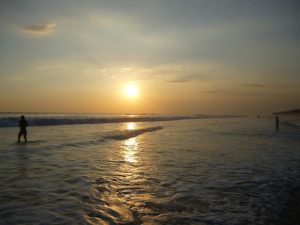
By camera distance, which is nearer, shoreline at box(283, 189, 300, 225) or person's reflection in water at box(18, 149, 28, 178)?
shoreline at box(283, 189, 300, 225)

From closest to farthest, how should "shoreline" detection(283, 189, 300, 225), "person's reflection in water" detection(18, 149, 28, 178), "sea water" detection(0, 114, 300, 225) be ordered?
"shoreline" detection(283, 189, 300, 225) → "sea water" detection(0, 114, 300, 225) → "person's reflection in water" detection(18, 149, 28, 178)

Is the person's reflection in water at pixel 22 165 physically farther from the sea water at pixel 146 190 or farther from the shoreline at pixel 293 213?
the shoreline at pixel 293 213

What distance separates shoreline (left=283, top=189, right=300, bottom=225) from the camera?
6287mm

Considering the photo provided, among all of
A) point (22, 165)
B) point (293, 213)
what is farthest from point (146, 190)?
point (22, 165)

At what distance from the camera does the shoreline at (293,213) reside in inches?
248

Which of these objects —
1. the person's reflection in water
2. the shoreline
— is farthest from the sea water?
the shoreline

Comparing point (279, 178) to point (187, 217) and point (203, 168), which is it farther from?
point (187, 217)

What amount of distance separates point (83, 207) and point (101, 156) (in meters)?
8.82

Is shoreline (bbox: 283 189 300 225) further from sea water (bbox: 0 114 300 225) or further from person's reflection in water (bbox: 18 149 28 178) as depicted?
person's reflection in water (bbox: 18 149 28 178)

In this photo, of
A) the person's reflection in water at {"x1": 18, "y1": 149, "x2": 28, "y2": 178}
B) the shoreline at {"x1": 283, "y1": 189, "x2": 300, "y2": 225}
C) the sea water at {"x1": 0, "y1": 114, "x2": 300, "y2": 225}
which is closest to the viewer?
the shoreline at {"x1": 283, "y1": 189, "x2": 300, "y2": 225}

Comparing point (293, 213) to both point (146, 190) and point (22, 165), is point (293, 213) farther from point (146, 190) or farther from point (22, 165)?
point (22, 165)

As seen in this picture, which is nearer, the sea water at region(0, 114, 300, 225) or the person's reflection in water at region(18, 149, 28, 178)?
the sea water at region(0, 114, 300, 225)

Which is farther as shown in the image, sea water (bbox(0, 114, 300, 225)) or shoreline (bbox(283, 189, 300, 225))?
sea water (bbox(0, 114, 300, 225))

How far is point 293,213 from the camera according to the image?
6824 mm
